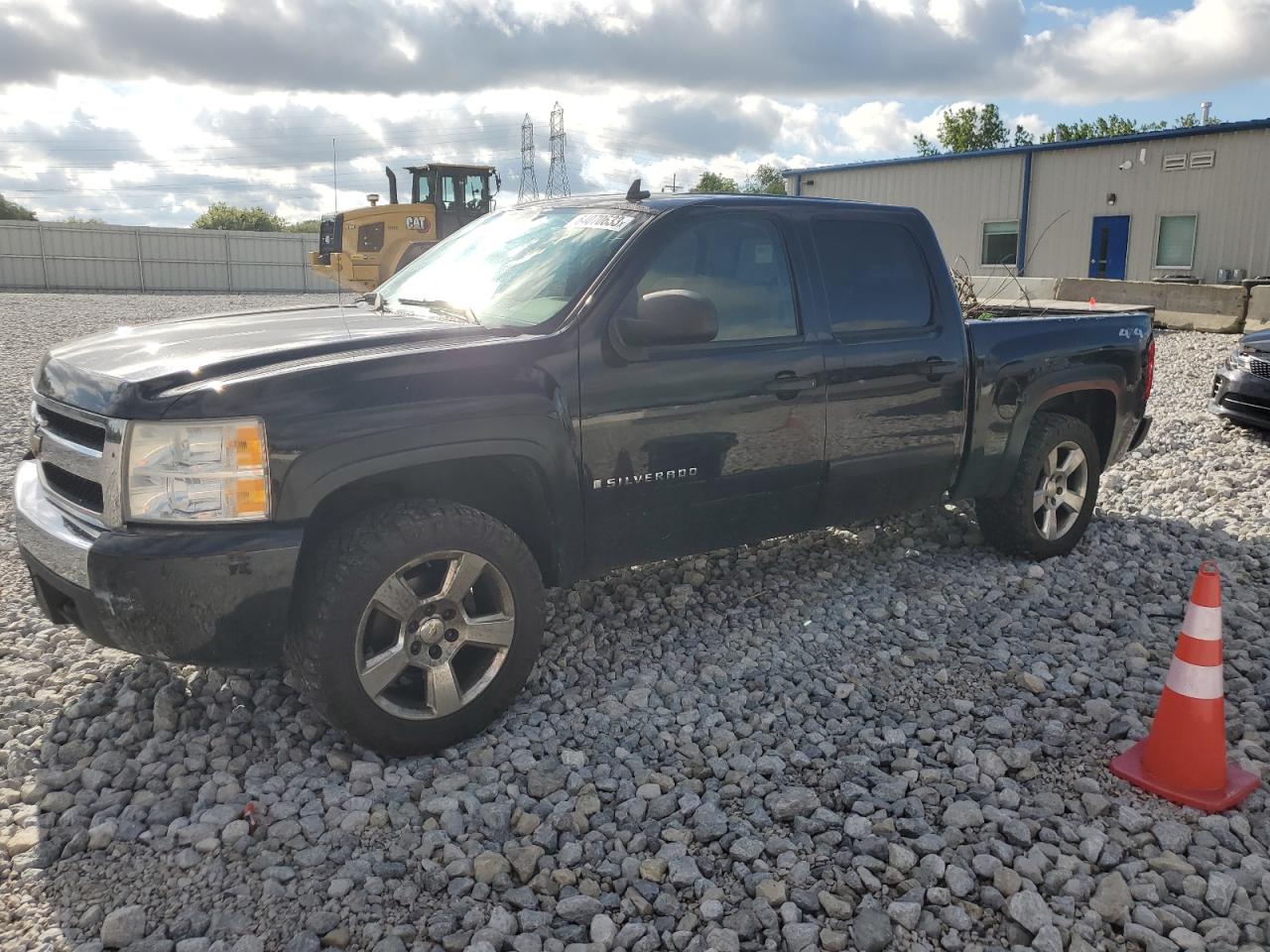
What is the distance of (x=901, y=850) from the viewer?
3.01m

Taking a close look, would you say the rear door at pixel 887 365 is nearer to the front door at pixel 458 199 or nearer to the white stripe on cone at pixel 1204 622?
the white stripe on cone at pixel 1204 622

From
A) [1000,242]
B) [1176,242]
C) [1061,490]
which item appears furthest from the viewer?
[1000,242]

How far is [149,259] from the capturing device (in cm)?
3906

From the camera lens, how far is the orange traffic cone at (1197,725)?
131 inches

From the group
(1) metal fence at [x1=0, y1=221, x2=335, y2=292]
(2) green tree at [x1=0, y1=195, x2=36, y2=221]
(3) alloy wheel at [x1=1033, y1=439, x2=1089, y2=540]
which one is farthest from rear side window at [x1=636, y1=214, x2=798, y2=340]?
(2) green tree at [x1=0, y1=195, x2=36, y2=221]

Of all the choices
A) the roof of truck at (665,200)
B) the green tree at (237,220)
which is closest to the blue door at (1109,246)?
the roof of truck at (665,200)

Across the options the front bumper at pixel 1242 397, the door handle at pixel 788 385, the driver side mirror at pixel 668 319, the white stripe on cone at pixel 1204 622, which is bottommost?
the white stripe on cone at pixel 1204 622

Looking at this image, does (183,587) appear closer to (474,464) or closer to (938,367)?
(474,464)

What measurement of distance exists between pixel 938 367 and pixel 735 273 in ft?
4.09

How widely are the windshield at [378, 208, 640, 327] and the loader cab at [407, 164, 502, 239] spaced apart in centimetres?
1775

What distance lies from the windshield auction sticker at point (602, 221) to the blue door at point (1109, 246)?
81.6 ft

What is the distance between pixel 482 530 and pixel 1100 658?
9.45 feet

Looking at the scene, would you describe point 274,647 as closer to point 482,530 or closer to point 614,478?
point 482,530

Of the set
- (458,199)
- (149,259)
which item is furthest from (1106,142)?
(149,259)
